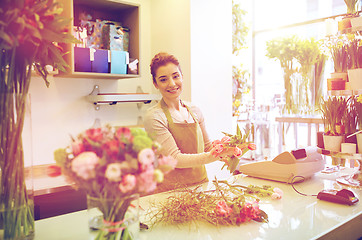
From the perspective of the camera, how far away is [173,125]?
2.06m

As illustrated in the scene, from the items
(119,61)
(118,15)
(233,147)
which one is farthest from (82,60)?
(233,147)

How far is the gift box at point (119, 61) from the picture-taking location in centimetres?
285

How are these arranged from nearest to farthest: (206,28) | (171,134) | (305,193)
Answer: (305,193)
(171,134)
(206,28)

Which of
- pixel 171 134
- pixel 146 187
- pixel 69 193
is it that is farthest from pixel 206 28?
pixel 146 187

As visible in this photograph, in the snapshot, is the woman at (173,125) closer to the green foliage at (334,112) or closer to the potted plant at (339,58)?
the green foliage at (334,112)

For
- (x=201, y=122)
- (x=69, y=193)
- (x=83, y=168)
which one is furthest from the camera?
(x=69, y=193)

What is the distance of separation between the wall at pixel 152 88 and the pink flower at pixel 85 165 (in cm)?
209

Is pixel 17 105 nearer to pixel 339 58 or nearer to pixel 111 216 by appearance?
pixel 111 216

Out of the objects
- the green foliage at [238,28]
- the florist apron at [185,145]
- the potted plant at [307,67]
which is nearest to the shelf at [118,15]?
the florist apron at [185,145]

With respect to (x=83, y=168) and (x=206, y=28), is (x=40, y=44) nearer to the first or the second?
(x=83, y=168)

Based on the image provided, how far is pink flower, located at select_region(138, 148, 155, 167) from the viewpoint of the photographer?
81 centimetres

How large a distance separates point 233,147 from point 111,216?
2.71 ft

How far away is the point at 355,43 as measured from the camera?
1.82 m

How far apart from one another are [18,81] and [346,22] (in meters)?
1.67
